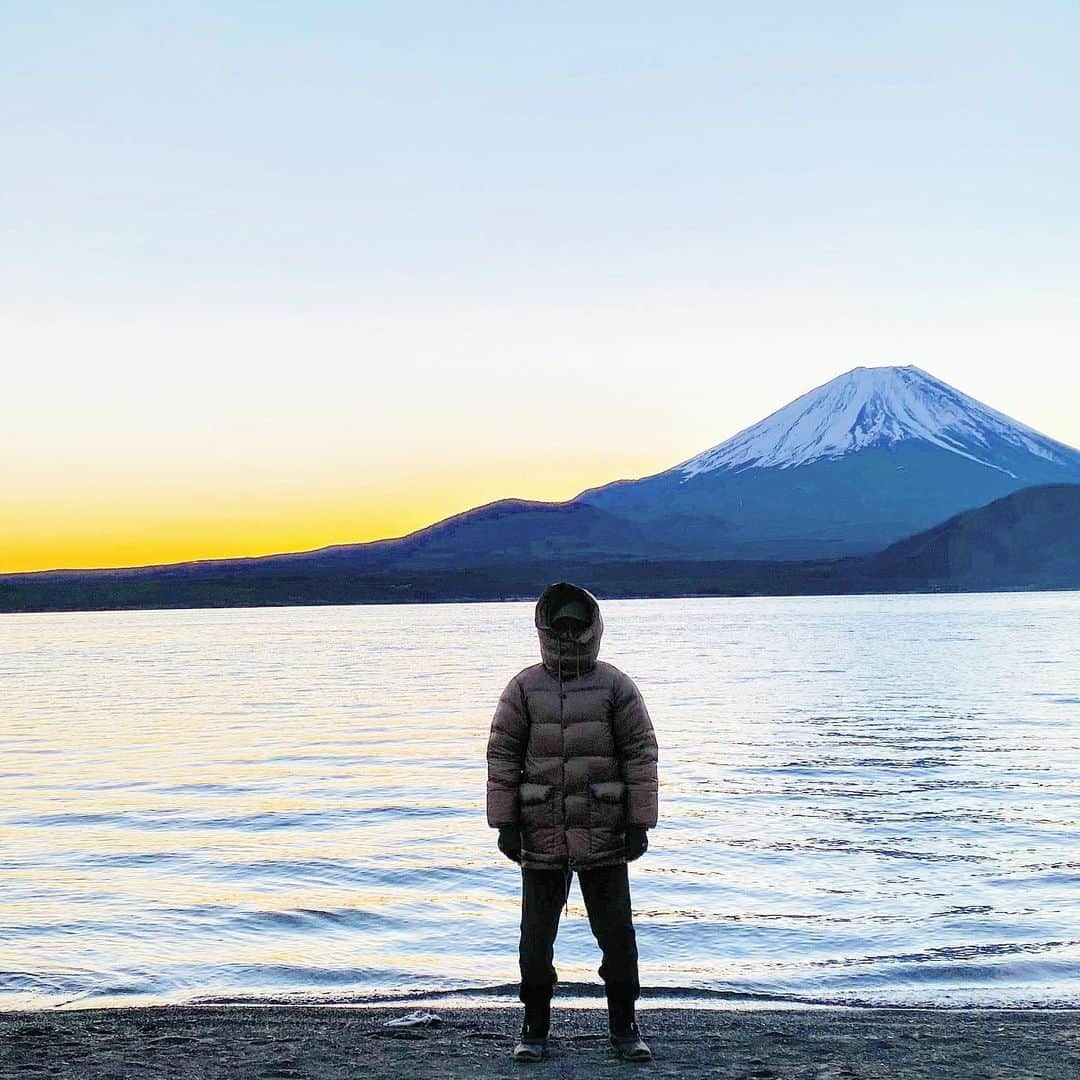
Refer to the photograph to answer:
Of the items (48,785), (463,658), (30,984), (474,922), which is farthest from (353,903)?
(463,658)

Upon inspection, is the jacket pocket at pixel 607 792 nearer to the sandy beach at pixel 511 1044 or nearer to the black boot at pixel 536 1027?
the black boot at pixel 536 1027

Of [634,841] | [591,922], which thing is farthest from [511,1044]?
[634,841]

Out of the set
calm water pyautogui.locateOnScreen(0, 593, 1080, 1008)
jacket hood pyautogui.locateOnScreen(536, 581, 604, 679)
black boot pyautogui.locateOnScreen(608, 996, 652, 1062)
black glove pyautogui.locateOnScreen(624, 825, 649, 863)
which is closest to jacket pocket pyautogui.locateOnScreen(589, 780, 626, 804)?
black glove pyautogui.locateOnScreen(624, 825, 649, 863)

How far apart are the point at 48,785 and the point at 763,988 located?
45.0 ft

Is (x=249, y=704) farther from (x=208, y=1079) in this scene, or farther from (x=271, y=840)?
(x=208, y=1079)

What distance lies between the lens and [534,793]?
6426 mm

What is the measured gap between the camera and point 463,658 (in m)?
61.8

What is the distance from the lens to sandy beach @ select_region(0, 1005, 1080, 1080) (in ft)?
20.8

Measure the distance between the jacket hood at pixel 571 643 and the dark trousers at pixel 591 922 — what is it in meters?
0.95

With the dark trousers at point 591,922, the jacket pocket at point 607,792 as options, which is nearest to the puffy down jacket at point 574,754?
the jacket pocket at point 607,792

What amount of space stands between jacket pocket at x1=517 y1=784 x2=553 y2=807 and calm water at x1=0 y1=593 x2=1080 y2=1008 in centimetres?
300

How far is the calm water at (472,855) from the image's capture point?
959 centimetres

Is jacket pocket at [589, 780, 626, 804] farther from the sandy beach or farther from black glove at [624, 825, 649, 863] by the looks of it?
the sandy beach

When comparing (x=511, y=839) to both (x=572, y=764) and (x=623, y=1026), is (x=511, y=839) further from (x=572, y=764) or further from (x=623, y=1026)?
(x=623, y=1026)
